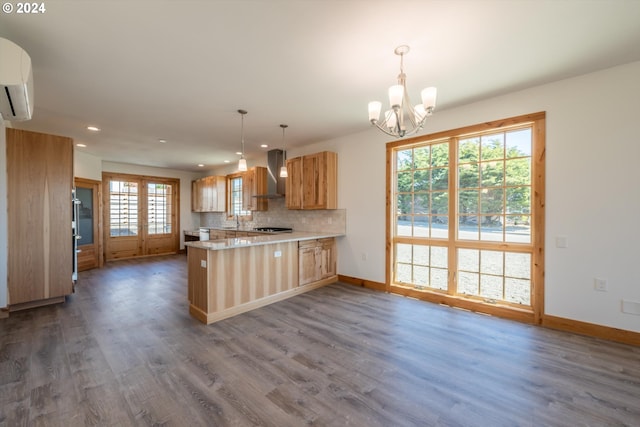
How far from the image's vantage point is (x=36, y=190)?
3.55 m

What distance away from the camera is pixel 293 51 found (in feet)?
7.66

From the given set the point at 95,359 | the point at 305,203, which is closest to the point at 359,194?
the point at 305,203

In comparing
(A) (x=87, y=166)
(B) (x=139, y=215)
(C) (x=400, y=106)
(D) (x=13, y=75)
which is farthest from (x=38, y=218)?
(C) (x=400, y=106)

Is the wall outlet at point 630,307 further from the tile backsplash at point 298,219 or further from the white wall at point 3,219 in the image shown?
the white wall at point 3,219

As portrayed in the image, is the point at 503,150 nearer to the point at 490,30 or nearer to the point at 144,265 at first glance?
the point at 490,30

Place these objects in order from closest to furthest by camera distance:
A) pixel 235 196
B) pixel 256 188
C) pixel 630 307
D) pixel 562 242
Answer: pixel 630 307 < pixel 562 242 < pixel 256 188 < pixel 235 196

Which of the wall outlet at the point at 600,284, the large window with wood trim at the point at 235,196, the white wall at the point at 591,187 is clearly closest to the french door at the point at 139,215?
the large window with wood trim at the point at 235,196

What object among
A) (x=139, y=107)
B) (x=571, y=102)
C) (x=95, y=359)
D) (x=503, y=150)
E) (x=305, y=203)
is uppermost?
(x=139, y=107)

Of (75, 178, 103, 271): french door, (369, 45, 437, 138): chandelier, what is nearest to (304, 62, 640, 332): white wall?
(369, 45, 437, 138): chandelier

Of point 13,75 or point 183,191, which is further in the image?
point 183,191

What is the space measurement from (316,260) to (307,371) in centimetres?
247

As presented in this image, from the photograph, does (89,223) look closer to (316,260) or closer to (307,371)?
(316,260)

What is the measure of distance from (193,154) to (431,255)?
5629 mm

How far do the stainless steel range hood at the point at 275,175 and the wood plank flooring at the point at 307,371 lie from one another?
2.85 meters
